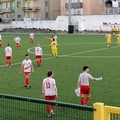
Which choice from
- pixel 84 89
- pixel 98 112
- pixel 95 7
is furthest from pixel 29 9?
pixel 98 112

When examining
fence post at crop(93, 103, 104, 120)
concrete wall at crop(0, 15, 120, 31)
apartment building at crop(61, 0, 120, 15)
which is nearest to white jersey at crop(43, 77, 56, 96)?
fence post at crop(93, 103, 104, 120)

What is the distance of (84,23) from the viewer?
7756cm

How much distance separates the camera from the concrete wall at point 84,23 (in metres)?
73.6

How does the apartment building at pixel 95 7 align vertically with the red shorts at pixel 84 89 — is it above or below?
above

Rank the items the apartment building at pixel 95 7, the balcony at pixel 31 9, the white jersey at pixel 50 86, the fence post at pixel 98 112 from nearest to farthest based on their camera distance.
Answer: the fence post at pixel 98 112
the white jersey at pixel 50 86
the apartment building at pixel 95 7
the balcony at pixel 31 9

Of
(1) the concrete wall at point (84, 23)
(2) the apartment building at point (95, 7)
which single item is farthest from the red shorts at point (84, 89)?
(2) the apartment building at point (95, 7)

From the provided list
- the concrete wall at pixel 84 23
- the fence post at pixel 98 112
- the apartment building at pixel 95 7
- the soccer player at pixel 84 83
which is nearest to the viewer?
the fence post at pixel 98 112

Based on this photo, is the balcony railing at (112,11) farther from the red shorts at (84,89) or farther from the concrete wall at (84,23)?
the red shorts at (84,89)

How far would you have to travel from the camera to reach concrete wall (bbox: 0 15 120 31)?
73562 millimetres

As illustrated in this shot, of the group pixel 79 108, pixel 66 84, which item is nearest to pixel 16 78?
pixel 66 84

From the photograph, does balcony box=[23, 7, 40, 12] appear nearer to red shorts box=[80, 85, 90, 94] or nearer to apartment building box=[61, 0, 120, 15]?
apartment building box=[61, 0, 120, 15]

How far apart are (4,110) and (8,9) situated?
9677 cm

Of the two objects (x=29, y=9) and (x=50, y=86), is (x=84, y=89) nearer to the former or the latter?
(x=50, y=86)

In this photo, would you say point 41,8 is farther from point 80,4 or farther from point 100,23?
point 100,23
